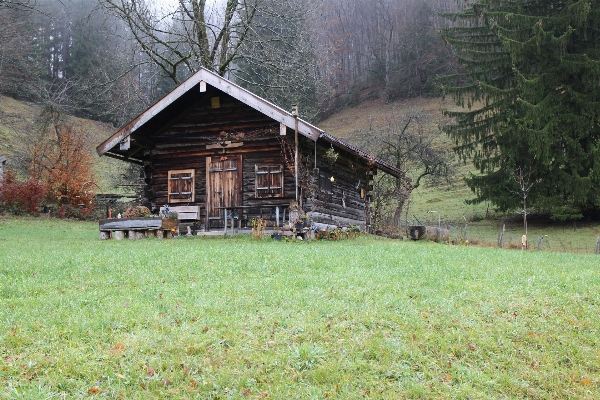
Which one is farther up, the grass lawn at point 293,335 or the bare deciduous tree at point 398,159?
the bare deciduous tree at point 398,159

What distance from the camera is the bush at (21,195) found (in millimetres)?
26531

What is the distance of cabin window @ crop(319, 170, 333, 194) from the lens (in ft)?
59.5

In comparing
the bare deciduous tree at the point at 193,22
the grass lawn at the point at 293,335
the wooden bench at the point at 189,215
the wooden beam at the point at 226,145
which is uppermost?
the bare deciduous tree at the point at 193,22

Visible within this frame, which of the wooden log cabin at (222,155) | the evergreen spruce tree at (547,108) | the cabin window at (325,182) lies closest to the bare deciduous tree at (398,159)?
the evergreen spruce tree at (547,108)

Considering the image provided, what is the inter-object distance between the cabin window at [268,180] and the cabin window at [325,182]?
6.05ft

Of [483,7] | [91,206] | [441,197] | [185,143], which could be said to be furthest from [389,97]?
[185,143]

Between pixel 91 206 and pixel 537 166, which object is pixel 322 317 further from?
pixel 91 206

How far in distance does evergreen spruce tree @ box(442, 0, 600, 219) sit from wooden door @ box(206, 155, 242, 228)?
47.2ft

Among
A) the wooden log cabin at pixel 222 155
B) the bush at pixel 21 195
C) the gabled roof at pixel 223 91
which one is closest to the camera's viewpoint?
the gabled roof at pixel 223 91

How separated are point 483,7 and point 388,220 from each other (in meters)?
14.0

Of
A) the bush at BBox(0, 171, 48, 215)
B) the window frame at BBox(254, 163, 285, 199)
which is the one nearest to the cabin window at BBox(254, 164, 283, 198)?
the window frame at BBox(254, 163, 285, 199)

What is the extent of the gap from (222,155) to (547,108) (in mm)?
16486

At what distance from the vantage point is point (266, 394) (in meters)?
4.05

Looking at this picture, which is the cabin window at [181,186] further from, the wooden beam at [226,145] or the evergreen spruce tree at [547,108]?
the evergreen spruce tree at [547,108]
